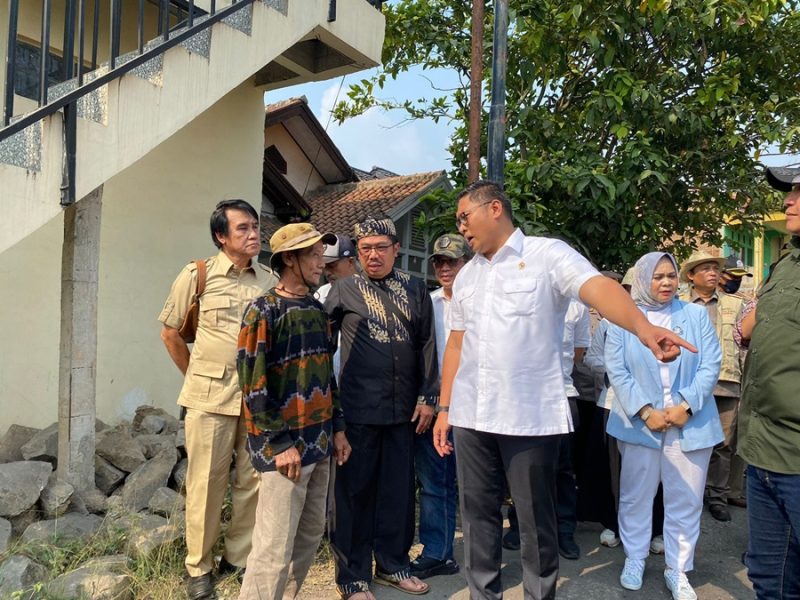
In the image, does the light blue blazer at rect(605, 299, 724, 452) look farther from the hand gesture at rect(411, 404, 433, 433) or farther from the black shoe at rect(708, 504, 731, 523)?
the black shoe at rect(708, 504, 731, 523)

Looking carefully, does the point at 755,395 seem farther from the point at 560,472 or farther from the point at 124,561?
the point at 124,561

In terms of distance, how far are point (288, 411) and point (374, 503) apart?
98 cm

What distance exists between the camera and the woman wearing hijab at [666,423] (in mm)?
3391

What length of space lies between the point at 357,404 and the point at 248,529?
3.10 feet

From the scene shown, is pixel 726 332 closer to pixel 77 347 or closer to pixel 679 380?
pixel 679 380

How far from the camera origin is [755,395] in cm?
248

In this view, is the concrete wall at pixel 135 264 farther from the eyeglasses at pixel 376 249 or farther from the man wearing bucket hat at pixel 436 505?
the man wearing bucket hat at pixel 436 505

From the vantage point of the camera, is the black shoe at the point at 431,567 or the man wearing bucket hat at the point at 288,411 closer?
the man wearing bucket hat at the point at 288,411

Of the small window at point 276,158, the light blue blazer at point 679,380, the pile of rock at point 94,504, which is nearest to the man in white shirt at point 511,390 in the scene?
the light blue blazer at point 679,380

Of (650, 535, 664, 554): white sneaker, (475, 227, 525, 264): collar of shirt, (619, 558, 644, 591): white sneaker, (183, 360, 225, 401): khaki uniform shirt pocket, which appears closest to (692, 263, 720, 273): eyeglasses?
(650, 535, 664, 554): white sneaker

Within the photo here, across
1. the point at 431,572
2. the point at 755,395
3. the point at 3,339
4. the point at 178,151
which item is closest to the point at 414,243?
the point at 178,151

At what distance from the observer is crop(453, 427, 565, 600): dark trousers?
279 cm

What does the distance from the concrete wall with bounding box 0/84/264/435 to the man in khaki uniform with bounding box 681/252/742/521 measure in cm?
469

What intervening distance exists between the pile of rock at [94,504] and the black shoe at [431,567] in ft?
4.48
